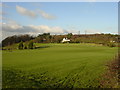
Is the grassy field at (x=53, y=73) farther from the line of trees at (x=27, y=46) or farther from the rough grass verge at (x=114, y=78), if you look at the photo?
the line of trees at (x=27, y=46)

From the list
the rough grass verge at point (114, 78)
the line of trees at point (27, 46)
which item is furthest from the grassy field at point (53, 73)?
the line of trees at point (27, 46)

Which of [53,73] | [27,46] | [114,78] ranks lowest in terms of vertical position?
[53,73]

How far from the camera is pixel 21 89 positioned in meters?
9.25

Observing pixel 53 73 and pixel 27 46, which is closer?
pixel 53 73

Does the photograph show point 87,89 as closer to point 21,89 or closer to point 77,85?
point 77,85

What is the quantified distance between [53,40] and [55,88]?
99.7m

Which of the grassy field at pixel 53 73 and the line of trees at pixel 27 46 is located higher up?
the line of trees at pixel 27 46

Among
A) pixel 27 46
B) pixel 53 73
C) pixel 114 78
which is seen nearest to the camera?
pixel 114 78

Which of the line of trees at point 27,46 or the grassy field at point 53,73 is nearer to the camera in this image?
the grassy field at point 53,73

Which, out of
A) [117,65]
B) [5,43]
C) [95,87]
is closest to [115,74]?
[117,65]

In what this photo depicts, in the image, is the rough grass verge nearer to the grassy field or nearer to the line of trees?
the grassy field

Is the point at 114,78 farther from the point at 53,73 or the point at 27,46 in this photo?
the point at 27,46

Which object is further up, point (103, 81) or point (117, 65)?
point (117, 65)

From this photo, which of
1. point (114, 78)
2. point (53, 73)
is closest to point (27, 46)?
point (53, 73)
